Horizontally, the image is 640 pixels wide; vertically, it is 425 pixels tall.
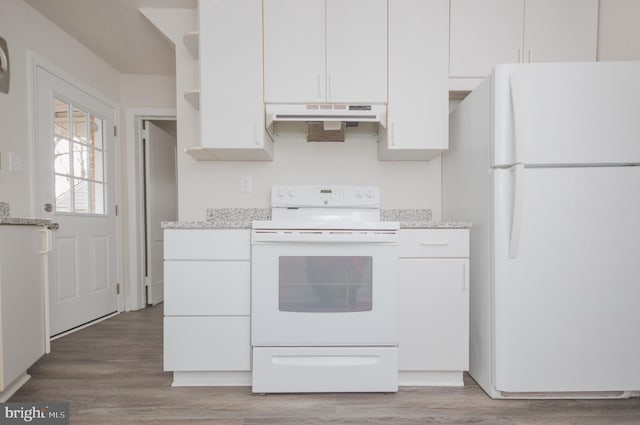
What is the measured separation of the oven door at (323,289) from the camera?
1.63 meters

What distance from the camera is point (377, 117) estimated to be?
1906mm

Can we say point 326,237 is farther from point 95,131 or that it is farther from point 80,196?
point 95,131

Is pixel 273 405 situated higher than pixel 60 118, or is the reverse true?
pixel 60 118

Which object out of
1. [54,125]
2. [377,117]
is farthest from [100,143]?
[377,117]

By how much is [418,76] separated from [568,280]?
1318 mm

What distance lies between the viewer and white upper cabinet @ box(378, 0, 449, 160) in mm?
1935

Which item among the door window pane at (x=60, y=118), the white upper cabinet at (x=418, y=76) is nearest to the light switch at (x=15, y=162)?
the door window pane at (x=60, y=118)

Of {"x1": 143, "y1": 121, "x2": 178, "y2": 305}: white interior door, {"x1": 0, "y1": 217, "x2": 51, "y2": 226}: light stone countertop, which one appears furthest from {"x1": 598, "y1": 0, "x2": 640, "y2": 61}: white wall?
{"x1": 143, "y1": 121, "x2": 178, "y2": 305}: white interior door

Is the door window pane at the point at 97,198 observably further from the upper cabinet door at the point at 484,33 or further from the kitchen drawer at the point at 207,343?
the upper cabinet door at the point at 484,33

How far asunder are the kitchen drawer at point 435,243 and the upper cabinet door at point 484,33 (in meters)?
1.04

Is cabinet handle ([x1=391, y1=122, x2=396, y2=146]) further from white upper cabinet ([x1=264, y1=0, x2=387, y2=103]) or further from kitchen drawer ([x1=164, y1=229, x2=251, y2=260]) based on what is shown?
kitchen drawer ([x1=164, y1=229, x2=251, y2=260])

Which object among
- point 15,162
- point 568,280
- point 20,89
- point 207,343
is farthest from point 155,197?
point 568,280

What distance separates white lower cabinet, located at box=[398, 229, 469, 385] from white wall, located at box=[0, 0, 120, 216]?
2468 mm

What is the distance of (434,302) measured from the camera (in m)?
1.70
